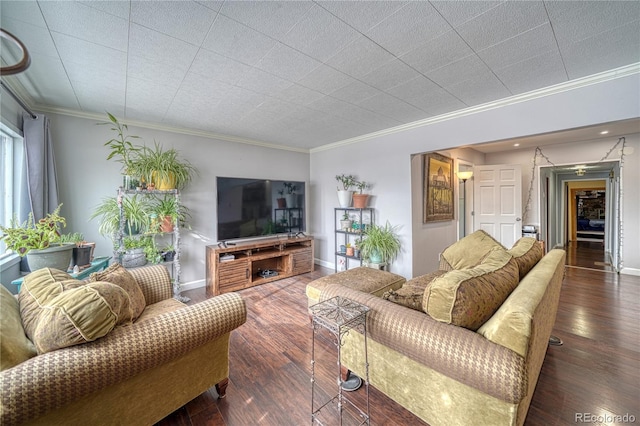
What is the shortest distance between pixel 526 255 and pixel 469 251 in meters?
0.72

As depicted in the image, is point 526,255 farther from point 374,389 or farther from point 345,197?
point 345,197

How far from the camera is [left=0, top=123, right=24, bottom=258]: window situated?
7.80 ft

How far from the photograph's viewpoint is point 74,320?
102 cm

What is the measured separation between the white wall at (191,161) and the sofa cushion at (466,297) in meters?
3.44

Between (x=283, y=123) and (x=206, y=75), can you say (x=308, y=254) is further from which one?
(x=206, y=75)

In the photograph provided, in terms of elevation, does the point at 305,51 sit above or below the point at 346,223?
above

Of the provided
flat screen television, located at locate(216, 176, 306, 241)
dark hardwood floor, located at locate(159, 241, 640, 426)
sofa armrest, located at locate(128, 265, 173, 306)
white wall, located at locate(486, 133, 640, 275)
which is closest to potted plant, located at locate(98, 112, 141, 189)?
flat screen television, located at locate(216, 176, 306, 241)

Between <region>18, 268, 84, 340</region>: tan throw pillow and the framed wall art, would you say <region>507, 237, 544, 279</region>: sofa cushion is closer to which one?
the framed wall art

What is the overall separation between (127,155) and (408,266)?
156 inches

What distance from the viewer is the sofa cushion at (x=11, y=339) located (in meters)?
0.95

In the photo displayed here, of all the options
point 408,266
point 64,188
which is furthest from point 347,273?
point 64,188

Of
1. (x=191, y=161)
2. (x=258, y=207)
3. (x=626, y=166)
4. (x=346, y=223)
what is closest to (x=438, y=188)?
(x=346, y=223)

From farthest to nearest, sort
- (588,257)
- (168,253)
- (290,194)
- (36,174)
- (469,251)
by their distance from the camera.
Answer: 1. (588,257)
2. (290,194)
3. (168,253)
4. (469,251)
5. (36,174)

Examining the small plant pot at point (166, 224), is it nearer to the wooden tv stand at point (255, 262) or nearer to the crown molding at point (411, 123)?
the wooden tv stand at point (255, 262)
